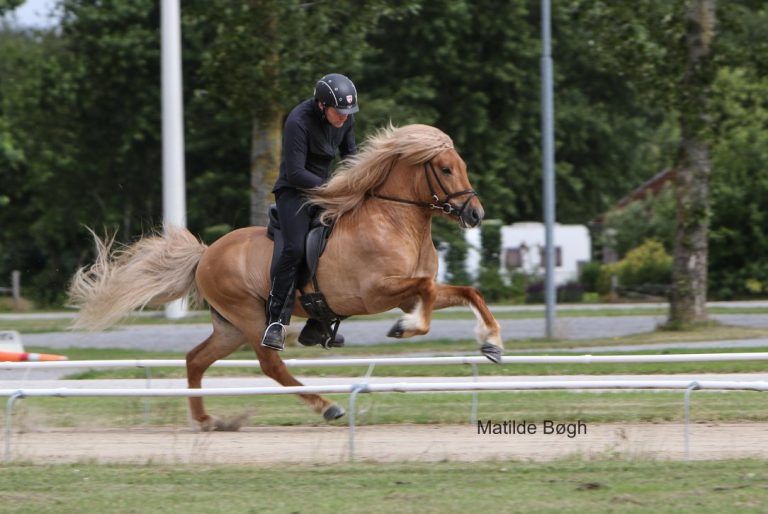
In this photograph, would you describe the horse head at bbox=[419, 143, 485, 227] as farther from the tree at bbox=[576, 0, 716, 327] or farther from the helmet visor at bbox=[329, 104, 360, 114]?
the tree at bbox=[576, 0, 716, 327]

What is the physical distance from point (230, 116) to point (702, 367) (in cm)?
2472

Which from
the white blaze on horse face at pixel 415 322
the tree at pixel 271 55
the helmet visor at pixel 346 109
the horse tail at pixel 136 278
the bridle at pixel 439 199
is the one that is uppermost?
the tree at pixel 271 55

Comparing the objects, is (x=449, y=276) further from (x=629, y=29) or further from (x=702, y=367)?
(x=702, y=367)

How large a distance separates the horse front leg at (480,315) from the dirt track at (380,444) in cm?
71

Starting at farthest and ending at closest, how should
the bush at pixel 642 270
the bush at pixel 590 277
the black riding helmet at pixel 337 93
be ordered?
the bush at pixel 590 277, the bush at pixel 642 270, the black riding helmet at pixel 337 93

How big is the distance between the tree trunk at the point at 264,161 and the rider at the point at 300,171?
31.9ft

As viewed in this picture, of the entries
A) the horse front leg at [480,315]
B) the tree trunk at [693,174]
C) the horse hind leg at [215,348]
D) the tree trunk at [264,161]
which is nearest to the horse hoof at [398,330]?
the horse front leg at [480,315]

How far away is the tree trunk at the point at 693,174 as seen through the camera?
19406 millimetres

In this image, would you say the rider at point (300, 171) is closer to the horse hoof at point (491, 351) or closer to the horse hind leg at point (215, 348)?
the horse hind leg at point (215, 348)

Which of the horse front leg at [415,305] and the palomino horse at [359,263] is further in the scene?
the palomino horse at [359,263]

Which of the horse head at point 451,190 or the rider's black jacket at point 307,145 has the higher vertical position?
the rider's black jacket at point 307,145

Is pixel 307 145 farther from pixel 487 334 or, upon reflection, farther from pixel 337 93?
pixel 487 334

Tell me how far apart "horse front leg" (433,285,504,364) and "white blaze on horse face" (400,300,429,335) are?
178mm

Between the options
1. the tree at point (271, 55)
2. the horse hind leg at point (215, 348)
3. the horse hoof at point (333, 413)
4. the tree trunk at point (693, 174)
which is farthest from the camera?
the tree trunk at point (693, 174)
